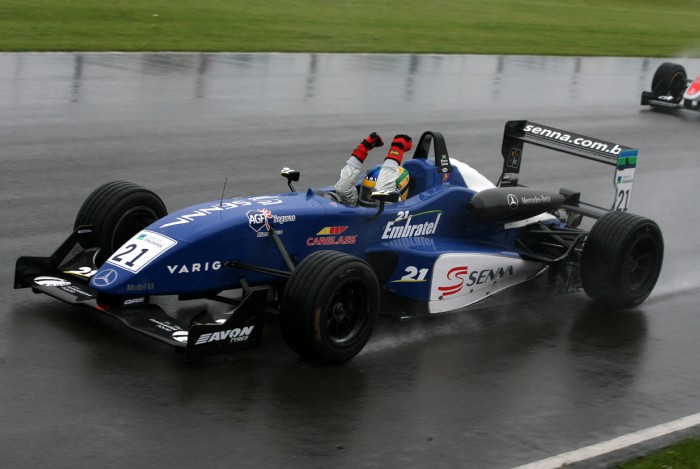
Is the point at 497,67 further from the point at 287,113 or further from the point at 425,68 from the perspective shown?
the point at 287,113

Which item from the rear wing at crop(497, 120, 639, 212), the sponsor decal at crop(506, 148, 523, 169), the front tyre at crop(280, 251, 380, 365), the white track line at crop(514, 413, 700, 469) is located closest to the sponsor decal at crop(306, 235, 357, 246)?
the front tyre at crop(280, 251, 380, 365)

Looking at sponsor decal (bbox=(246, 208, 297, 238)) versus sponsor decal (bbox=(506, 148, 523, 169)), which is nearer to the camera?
sponsor decal (bbox=(246, 208, 297, 238))

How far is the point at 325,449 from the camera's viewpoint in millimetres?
6383

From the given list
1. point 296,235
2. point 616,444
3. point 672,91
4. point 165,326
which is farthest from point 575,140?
point 672,91

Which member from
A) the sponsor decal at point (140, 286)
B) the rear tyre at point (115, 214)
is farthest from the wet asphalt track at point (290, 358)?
the rear tyre at point (115, 214)

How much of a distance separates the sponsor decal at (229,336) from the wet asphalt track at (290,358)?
226 millimetres

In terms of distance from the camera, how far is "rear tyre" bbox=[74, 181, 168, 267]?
8.76 meters

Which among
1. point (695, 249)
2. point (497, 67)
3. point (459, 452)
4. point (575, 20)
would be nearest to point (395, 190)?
point (459, 452)

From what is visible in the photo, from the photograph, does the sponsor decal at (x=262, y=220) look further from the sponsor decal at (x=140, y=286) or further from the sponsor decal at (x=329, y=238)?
the sponsor decal at (x=140, y=286)

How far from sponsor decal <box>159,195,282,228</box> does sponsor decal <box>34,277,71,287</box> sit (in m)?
0.95

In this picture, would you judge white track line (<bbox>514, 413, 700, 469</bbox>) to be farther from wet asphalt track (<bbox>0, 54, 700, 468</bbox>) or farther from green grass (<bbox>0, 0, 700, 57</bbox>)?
green grass (<bbox>0, 0, 700, 57</bbox>)

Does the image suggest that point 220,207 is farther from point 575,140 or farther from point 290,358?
point 575,140

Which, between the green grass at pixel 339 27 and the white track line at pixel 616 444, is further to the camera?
the green grass at pixel 339 27

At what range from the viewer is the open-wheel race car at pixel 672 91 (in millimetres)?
23125
